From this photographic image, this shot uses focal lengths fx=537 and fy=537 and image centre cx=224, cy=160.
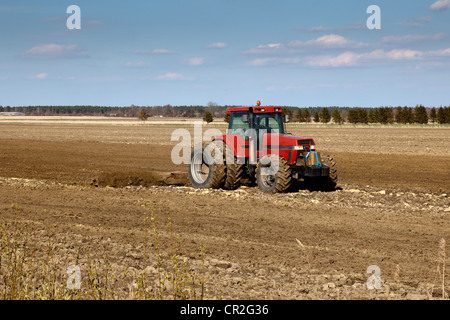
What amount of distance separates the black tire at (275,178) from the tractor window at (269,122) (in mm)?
942

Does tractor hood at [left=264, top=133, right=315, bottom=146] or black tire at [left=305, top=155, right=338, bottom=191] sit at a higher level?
tractor hood at [left=264, top=133, right=315, bottom=146]

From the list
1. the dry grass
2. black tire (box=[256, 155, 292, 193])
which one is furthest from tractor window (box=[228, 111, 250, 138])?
the dry grass

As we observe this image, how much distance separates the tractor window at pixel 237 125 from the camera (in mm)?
14734

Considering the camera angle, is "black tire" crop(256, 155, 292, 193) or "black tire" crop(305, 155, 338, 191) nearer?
"black tire" crop(256, 155, 292, 193)

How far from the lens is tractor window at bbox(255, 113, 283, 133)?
14.6m

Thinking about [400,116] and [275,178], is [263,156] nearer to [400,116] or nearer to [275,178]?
[275,178]

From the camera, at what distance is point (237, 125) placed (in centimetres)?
1488

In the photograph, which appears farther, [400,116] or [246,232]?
[400,116]

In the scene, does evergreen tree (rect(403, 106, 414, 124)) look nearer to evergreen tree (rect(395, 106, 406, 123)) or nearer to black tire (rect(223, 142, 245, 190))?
evergreen tree (rect(395, 106, 406, 123))

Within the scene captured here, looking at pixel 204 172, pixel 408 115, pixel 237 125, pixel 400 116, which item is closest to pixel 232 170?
pixel 237 125

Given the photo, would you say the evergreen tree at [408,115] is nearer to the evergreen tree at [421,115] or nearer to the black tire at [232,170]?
the evergreen tree at [421,115]

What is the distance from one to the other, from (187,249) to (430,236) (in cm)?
465

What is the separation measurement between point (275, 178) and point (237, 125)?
1906 millimetres
